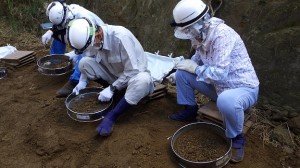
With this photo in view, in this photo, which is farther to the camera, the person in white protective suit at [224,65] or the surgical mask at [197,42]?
the surgical mask at [197,42]

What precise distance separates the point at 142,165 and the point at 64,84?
185 cm

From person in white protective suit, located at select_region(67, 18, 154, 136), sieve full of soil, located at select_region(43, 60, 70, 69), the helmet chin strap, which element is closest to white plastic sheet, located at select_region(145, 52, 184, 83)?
person in white protective suit, located at select_region(67, 18, 154, 136)

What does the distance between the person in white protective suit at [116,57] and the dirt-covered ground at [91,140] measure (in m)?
0.18

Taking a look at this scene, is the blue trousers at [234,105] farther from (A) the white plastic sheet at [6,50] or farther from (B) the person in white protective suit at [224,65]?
(A) the white plastic sheet at [6,50]

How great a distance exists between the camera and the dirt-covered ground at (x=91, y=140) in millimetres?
2916

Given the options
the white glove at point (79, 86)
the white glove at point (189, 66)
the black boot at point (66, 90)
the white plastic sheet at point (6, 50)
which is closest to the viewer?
the white glove at point (189, 66)

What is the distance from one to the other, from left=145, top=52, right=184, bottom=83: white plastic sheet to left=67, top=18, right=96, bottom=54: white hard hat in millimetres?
1052

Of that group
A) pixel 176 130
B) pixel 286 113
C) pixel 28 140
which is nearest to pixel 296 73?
pixel 286 113

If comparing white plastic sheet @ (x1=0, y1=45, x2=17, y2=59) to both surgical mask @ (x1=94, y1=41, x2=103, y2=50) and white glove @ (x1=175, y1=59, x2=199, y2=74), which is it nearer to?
surgical mask @ (x1=94, y1=41, x2=103, y2=50)

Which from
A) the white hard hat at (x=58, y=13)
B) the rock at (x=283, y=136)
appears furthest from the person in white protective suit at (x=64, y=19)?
the rock at (x=283, y=136)

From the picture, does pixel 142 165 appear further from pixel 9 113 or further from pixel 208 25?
pixel 9 113

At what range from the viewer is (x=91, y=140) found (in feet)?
10.4

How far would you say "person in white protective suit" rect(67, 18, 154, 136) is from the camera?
3119 mm

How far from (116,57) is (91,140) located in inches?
32.0
